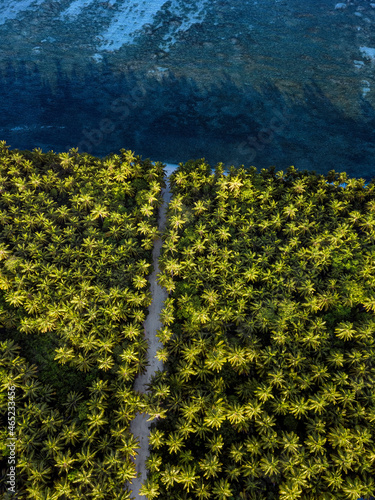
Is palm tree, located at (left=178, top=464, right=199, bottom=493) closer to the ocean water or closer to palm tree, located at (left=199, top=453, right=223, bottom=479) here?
palm tree, located at (left=199, top=453, right=223, bottom=479)

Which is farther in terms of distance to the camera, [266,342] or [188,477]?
[266,342]

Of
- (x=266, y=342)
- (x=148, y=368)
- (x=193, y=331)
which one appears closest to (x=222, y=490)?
(x=148, y=368)

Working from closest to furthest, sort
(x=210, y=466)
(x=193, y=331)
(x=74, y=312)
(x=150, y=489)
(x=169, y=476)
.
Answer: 1. (x=150, y=489)
2. (x=169, y=476)
3. (x=210, y=466)
4. (x=193, y=331)
5. (x=74, y=312)

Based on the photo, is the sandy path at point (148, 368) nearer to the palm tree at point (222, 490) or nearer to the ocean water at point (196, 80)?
the palm tree at point (222, 490)

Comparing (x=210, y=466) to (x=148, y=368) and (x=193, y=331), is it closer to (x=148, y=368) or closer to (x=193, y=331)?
(x=148, y=368)

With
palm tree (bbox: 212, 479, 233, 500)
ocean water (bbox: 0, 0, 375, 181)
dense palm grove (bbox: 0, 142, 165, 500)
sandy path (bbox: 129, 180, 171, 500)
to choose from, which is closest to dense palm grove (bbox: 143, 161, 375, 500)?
palm tree (bbox: 212, 479, 233, 500)
